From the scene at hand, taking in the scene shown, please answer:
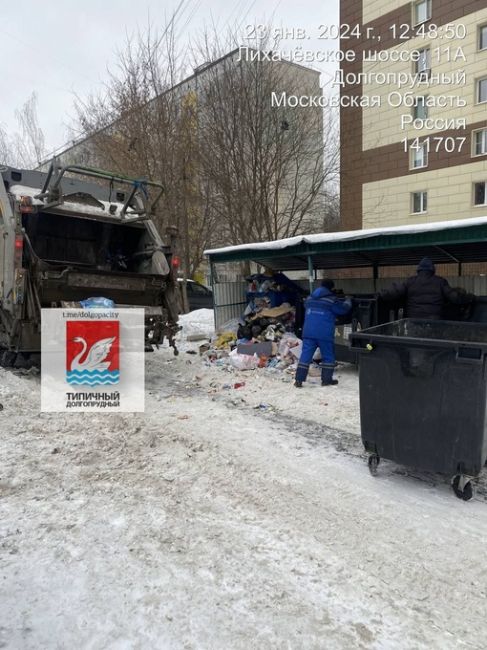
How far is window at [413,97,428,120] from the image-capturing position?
19953 millimetres

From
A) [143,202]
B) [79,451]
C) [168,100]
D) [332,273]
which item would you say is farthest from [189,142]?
[79,451]

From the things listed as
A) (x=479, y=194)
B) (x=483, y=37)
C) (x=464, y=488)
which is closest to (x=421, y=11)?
(x=483, y=37)

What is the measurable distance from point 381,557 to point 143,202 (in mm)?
6094

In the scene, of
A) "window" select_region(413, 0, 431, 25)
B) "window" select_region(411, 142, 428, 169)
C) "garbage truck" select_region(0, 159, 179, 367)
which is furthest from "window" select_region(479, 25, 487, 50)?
"garbage truck" select_region(0, 159, 179, 367)

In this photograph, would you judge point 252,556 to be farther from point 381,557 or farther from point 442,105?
point 442,105

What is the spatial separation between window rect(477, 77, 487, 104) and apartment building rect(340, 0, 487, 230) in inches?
1.4

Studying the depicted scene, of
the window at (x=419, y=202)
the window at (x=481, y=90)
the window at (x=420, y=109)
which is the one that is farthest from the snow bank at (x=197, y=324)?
the window at (x=481, y=90)

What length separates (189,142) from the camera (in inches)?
645

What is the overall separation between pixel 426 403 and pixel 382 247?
14.6 ft

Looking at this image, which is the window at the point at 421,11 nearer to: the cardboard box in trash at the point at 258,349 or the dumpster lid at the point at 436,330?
the cardboard box in trash at the point at 258,349

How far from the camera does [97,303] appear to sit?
6277mm

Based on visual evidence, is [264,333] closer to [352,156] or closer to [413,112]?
[352,156]

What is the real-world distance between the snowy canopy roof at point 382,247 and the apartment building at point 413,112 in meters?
10.8

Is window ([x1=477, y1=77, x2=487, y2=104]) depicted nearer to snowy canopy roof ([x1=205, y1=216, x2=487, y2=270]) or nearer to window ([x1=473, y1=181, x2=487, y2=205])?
window ([x1=473, y1=181, x2=487, y2=205])
